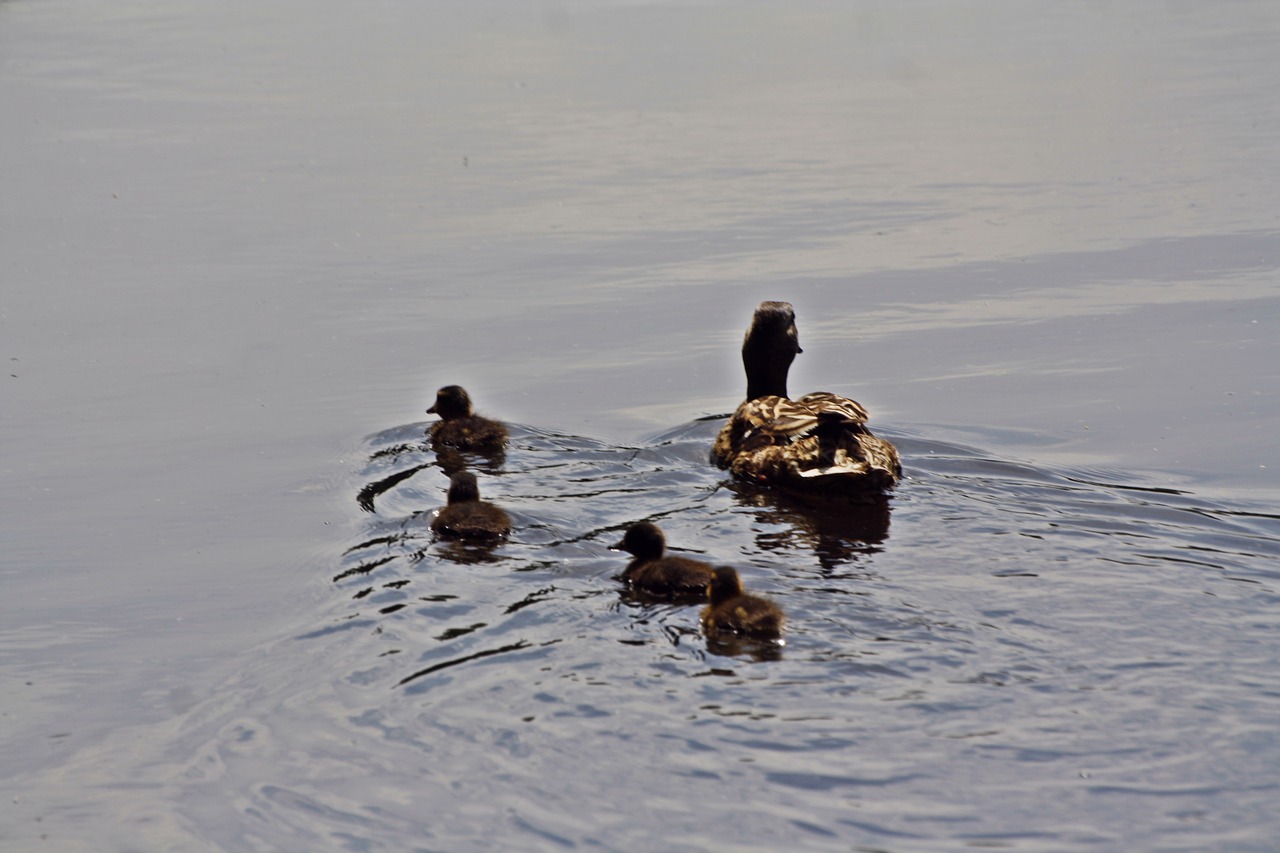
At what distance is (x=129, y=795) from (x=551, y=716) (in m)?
1.54

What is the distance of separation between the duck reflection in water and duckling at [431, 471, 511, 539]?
1.36m

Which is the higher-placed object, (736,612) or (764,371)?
(764,371)

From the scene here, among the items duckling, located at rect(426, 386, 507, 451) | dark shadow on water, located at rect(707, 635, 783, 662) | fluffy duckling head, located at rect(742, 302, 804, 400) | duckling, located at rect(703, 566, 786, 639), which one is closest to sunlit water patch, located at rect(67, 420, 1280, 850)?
dark shadow on water, located at rect(707, 635, 783, 662)

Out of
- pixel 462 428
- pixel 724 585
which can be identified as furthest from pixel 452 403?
pixel 724 585

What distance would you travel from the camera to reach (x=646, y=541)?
822 centimetres

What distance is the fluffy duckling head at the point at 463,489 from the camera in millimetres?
9250

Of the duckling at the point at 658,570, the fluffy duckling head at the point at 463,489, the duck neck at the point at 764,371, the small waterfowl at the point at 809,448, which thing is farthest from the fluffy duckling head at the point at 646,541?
the duck neck at the point at 764,371

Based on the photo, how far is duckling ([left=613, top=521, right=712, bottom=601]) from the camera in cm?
782

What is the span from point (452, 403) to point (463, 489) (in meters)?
1.68

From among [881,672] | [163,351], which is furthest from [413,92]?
[881,672]

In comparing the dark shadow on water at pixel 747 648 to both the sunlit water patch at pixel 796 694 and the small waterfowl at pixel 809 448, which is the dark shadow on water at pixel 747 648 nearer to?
the sunlit water patch at pixel 796 694

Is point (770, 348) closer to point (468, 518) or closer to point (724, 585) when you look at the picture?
point (468, 518)

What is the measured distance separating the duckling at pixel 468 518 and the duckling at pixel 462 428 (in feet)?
3.92

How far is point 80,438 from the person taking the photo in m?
10.6
